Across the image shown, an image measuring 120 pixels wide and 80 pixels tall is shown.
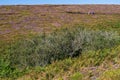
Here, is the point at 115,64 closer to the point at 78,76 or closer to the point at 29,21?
the point at 78,76

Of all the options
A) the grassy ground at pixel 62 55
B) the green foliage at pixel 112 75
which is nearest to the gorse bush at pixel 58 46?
the grassy ground at pixel 62 55

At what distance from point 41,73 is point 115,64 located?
3.01 m

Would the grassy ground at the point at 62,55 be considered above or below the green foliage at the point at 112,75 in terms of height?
below

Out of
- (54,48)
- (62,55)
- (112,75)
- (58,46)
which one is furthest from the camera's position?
(58,46)

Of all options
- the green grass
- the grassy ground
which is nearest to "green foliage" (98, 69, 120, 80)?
the grassy ground

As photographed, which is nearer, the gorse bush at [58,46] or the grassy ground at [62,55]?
the grassy ground at [62,55]

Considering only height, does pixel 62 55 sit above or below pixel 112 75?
below

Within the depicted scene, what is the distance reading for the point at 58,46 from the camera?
19.0m

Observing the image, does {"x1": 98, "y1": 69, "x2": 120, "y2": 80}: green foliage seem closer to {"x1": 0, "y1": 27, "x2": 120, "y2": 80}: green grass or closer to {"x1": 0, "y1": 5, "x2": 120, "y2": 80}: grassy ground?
{"x1": 0, "y1": 5, "x2": 120, "y2": 80}: grassy ground

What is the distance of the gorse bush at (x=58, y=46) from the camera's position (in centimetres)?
1847

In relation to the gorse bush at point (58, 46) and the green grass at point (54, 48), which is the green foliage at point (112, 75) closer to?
the green grass at point (54, 48)

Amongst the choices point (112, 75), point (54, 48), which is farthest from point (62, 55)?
point (112, 75)

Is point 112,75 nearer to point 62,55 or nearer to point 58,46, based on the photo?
point 62,55

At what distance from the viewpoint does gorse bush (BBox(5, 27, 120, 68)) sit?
1847 cm
